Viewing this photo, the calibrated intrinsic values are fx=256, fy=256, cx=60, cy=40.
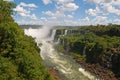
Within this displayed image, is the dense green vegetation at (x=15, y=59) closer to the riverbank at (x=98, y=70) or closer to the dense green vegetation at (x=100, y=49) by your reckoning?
the riverbank at (x=98, y=70)

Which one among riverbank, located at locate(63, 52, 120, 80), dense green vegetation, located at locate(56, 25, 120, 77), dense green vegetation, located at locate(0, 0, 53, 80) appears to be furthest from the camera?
dense green vegetation, located at locate(56, 25, 120, 77)

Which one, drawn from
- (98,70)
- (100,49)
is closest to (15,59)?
(98,70)

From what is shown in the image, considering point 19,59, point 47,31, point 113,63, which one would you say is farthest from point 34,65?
point 47,31

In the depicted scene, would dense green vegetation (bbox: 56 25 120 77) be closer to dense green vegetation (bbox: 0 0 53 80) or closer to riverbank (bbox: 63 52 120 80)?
riverbank (bbox: 63 52 120 80)

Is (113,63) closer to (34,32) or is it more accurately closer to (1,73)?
(1,73)

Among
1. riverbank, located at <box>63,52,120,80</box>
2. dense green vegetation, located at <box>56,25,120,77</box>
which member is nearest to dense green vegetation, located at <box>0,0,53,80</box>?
riverbank, located at <box>63,52,120,80</box>

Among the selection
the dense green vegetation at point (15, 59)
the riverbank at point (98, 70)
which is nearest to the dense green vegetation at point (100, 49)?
the riverbank at point (98, 70)

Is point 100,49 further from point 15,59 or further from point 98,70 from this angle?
point 15,59

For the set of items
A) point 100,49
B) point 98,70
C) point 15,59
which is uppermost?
point 15,59

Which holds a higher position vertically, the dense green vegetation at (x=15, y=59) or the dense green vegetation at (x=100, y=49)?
the dense green vegetation at (x=15, y=59)

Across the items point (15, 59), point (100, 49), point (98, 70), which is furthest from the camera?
point (100, 49)

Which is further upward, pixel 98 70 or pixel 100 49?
pixel 100 49
